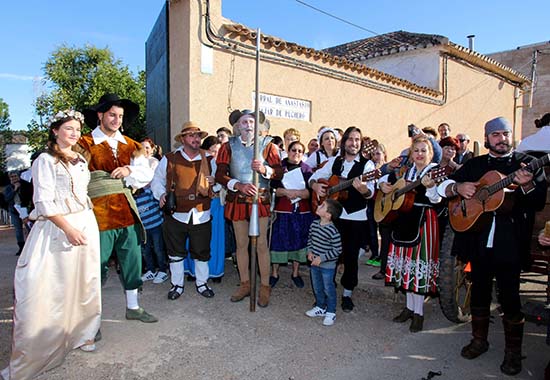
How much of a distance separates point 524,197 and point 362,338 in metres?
1.76

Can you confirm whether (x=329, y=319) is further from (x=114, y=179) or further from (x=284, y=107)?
(x=284, y=107)

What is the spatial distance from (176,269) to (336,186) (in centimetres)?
198

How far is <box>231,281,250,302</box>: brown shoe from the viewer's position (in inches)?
172

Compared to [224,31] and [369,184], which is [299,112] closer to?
[224,31]

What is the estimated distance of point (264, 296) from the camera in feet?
14.0

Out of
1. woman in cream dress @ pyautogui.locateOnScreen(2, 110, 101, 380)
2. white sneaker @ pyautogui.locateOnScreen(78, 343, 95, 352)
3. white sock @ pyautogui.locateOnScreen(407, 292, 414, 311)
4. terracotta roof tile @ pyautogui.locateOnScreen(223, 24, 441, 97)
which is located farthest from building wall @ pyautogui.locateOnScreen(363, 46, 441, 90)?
white sneaker @ pyautogui.locateOnScreen(78, 343, 95, 352)

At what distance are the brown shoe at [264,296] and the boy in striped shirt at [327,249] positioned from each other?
1.72ft

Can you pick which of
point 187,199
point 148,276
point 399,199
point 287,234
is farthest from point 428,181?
point 148,276

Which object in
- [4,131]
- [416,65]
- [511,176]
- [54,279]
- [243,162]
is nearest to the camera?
[511,176]

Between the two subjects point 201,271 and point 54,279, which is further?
point 201,271

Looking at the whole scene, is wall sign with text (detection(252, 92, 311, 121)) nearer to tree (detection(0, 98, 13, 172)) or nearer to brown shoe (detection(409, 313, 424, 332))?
brown shoe (detection(409, 313, 424, 332))

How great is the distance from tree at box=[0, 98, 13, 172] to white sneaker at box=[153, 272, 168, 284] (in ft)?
65.4

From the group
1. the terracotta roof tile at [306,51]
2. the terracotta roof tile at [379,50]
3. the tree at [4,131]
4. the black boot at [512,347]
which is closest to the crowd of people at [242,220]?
the black boot at [512,347]

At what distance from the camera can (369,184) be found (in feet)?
13.0
